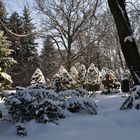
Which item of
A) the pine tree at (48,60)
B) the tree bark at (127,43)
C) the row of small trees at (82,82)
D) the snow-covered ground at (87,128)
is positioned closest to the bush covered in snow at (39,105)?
the snow-covered ground at (87,128)

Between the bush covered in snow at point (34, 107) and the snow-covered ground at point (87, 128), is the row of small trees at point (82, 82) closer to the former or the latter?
the bush covered in snow at point (34, 107)

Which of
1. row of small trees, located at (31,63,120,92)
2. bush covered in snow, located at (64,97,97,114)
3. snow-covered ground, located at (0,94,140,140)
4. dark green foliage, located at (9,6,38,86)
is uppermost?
dark green foliage, located at (9,6,38,86)

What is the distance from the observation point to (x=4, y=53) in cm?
2062

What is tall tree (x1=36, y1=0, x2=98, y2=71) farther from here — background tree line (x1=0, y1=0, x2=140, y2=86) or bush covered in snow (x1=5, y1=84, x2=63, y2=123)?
bush covered in snow (x1=5, y1=84, x2=63, y2=123)

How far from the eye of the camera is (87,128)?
5797 mm

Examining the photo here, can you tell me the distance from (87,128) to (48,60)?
2051 inches

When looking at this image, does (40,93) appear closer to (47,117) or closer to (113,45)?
(47,117)

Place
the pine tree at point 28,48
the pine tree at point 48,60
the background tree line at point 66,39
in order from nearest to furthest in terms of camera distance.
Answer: the background tree line at point 66,39, the pine tree at point 28,48, the pine tree at point 48,60

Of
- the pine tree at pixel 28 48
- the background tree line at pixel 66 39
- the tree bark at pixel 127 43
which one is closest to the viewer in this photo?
the tree bark at pixel 127 43

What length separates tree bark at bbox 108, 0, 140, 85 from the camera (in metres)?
8.74

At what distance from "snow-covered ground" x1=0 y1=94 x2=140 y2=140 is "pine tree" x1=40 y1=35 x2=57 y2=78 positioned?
1938 inches

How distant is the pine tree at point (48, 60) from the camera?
56147 millimetres

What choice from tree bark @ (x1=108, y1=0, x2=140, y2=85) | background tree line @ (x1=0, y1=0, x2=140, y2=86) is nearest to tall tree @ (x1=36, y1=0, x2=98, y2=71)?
background tree line @ (x1=0, y1=0, x2=140, y2=86)

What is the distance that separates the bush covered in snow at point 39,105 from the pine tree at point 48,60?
48696 millimetres
